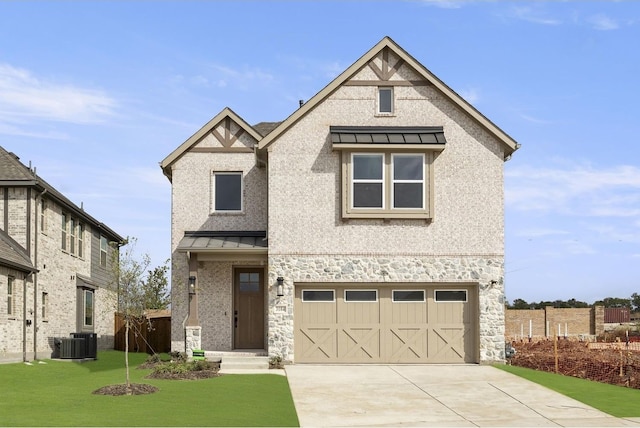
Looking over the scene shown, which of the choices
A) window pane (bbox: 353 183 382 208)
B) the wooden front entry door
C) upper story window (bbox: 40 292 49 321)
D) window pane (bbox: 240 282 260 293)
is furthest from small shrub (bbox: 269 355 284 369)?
upper story window (bbox: 40 292 49 321)

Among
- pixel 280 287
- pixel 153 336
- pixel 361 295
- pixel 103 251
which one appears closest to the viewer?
pixel 280 287

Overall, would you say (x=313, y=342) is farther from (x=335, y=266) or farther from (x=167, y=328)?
(x=167, y=328)

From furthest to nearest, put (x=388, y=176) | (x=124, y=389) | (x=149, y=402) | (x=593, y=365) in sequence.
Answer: (x=388, y=176)
(x=593, y=365)
(x=124, y=389)
(x=149, y=402)

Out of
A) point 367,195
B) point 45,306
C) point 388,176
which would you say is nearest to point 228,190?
point 367,195

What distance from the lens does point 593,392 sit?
18.0 meters

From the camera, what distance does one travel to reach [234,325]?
2427 centimetres

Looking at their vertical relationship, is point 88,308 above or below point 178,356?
above

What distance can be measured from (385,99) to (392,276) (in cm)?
522

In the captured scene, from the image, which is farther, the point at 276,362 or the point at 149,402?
the point at 276,362

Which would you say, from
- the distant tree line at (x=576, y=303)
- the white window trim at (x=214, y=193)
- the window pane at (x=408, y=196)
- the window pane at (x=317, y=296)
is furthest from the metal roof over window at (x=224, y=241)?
the distant tree line at (x=576, y=303)

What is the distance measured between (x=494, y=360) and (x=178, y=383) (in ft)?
30.6

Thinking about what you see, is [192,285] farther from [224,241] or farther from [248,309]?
[248,309]

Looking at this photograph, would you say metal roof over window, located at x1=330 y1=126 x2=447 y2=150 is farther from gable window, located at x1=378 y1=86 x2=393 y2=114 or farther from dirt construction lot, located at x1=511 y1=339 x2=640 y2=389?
dirt construction lot, located at x1=511 y1=339 x2=640 y2=389

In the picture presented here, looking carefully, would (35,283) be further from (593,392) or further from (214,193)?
(593,392)
